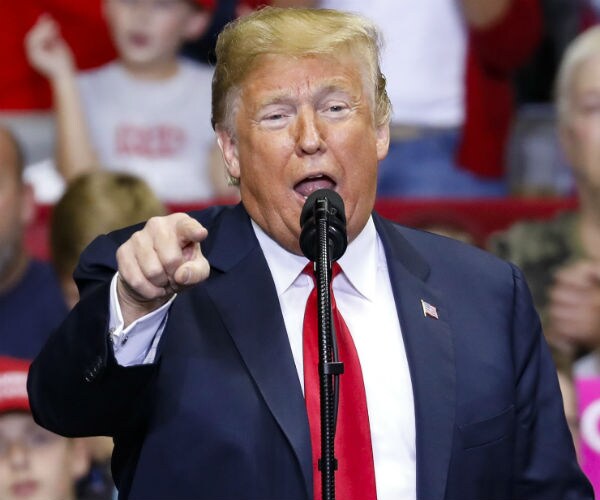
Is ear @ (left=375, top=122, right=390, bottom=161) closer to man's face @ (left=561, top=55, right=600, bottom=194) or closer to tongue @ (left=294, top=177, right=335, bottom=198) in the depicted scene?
tongue @ (left=294, top=177, right=335, bottom=198)

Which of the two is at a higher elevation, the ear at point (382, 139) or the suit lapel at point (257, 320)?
the ear at point (382, 139)

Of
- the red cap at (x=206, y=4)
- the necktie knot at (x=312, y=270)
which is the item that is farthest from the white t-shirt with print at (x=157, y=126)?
the necktie knot at (x=312, y=270)

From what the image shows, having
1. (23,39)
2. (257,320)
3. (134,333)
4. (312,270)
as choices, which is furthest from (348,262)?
(23,39)

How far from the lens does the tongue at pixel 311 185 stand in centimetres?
183

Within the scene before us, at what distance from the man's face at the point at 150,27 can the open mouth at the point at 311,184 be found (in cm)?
231

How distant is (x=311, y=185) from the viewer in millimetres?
1831

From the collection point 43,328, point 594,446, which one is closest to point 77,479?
point 43,328

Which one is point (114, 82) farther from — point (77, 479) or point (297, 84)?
point (297, 84)

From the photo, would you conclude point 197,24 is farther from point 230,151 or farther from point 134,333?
point 134,333

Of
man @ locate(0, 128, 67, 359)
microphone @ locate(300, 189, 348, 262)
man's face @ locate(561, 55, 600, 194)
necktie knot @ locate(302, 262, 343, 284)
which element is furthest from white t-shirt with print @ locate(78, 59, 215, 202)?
microphone @ locate(300, 189, 348, 262)

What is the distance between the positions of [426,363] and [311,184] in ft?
1.01

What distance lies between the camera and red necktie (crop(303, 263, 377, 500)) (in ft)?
5.66

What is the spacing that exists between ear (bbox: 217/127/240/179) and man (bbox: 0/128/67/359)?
1.62 meters

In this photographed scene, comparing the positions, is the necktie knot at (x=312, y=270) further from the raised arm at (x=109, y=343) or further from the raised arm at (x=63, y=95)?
the raised arm at (x=63, y=95)
